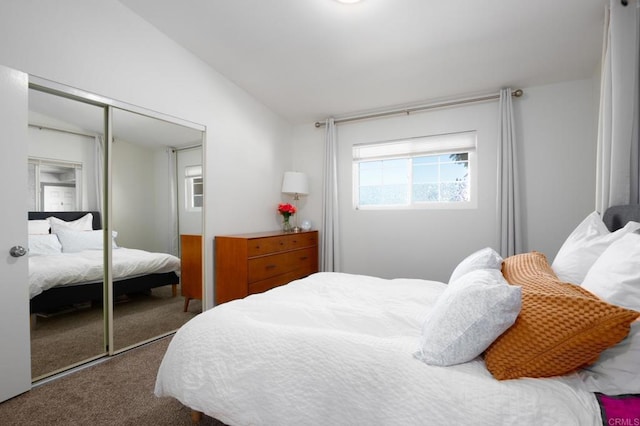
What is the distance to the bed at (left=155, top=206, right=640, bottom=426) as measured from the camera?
0.89m

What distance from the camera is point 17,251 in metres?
1.77

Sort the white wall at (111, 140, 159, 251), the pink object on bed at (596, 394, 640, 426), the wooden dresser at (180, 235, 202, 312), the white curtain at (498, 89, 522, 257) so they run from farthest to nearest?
the white curtain at (498, 89, 522, 257)
the wooden dresser at (180, 235, 202, 312)
the white wall at (111, 140, 159, 251)
the pink object on bed at (596, 394, 640, 426)

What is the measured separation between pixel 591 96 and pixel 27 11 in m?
4.40

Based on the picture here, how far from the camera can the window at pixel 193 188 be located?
2.89 meters

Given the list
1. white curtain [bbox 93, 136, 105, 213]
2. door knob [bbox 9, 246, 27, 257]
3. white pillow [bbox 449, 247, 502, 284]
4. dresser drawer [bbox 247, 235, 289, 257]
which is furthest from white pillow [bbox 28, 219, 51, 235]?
white pillow [bbox 449, 247, 502, 284]

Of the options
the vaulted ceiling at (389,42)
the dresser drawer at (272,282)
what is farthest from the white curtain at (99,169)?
the dresser drawer at (272,282)

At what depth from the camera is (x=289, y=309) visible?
157 cm

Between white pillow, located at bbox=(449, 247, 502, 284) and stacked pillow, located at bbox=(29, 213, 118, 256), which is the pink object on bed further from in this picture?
stacked pillow, located at bbox=(29, 213, 118, 256)

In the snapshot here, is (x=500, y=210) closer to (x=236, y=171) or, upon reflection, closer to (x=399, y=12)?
(x=399, y=12)

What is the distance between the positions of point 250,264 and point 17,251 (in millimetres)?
1623

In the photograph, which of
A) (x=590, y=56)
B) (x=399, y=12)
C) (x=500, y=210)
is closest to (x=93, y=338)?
(x=399, y=12)

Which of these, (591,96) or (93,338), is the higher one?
(591,96)

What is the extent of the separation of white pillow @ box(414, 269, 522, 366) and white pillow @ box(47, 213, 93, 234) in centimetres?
236

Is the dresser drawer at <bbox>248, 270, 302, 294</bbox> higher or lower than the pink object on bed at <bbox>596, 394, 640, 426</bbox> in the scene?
lower
